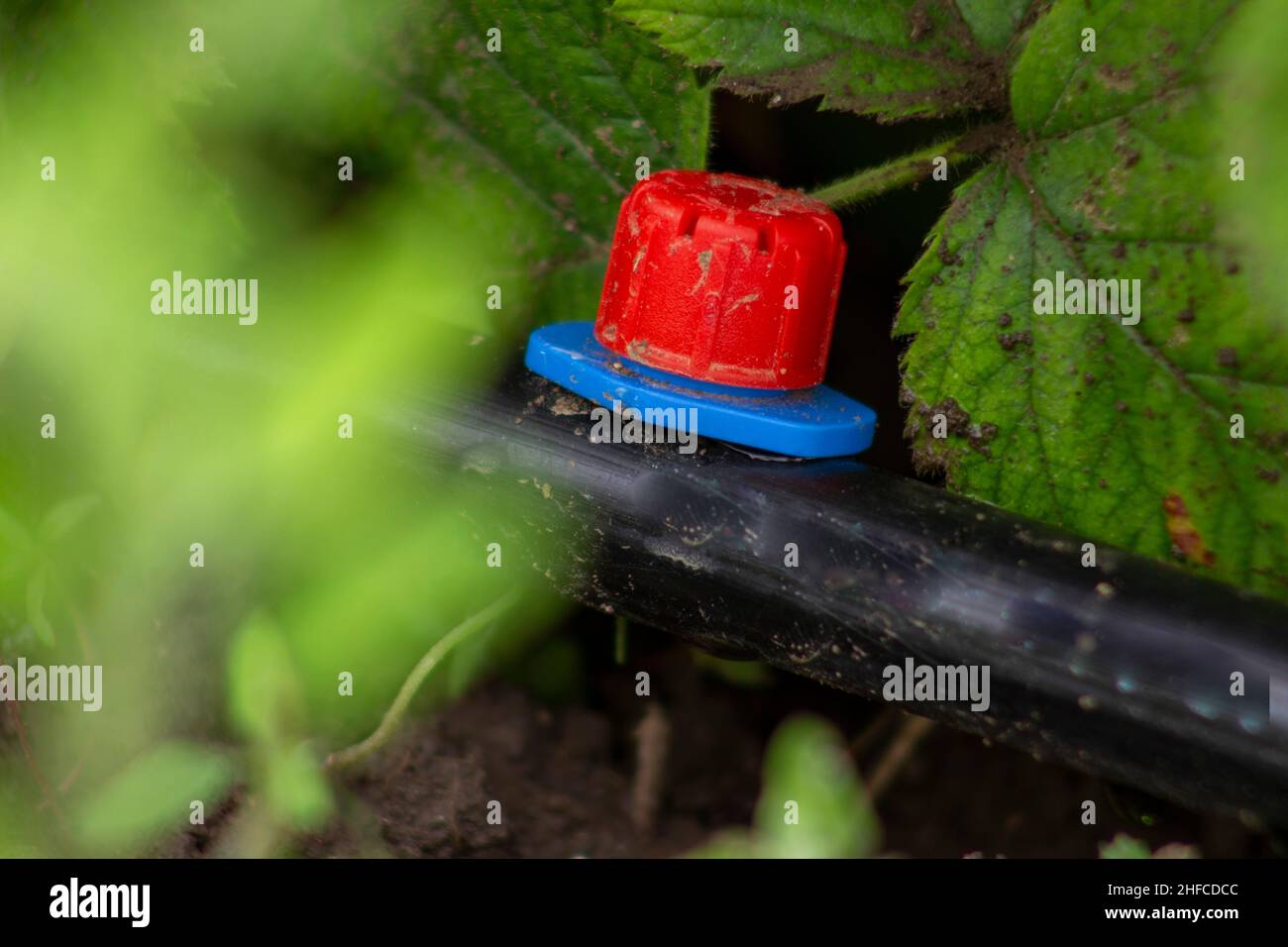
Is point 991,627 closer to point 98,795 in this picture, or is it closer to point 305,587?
point 305,587

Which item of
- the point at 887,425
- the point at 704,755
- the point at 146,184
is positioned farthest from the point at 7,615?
the point at 887,425

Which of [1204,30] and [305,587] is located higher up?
[1204,30]

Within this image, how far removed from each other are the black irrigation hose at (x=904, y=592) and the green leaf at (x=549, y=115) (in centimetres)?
22

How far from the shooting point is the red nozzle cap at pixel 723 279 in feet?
2.47

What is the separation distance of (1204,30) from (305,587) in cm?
75

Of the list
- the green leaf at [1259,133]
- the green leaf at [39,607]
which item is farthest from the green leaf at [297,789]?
the green leaf at [1259,133]

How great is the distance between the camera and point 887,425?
1070 millimetres

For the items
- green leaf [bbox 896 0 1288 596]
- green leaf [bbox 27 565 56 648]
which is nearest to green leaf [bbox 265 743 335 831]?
green leaf [bbox 27 565 56 648]

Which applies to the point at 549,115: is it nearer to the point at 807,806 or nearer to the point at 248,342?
the point at 248,342

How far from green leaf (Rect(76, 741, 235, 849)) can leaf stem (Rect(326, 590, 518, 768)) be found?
0.09 meters

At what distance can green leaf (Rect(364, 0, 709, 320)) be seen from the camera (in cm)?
98

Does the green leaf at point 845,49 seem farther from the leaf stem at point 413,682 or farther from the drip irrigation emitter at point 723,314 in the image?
the leaf stem at point 413,682

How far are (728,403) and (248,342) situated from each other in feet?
1.28

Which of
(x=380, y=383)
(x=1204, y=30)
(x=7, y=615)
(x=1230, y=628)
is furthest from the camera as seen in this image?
(x=7, y=615)
